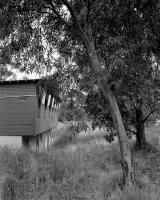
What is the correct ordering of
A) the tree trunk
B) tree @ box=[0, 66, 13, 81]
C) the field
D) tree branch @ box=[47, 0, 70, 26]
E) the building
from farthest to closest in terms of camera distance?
the building
the tree trunk
tree @ box=[0, 66, 13, 81]
tree branch @ box=[47, 0, 70, 26]
the field

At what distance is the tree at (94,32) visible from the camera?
20.5 feet

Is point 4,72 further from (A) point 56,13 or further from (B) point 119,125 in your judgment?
(B) point 119,125

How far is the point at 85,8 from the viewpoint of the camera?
708 centimetres

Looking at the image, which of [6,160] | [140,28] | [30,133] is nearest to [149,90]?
[140,28]

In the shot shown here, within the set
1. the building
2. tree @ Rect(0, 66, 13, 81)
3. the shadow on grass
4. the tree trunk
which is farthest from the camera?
the shadow on grass

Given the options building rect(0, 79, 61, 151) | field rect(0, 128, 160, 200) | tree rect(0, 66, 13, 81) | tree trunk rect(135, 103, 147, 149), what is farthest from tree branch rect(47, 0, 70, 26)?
tree trunk rect(135, 103, 147, 149)

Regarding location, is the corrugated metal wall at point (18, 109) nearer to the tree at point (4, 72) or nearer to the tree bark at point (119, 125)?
the tree at point (4, 72)

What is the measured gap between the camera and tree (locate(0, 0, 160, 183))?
6262mm

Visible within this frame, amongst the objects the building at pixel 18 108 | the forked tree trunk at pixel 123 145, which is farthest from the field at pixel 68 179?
the building at pixel 18 108

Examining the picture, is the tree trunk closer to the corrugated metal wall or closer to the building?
the building

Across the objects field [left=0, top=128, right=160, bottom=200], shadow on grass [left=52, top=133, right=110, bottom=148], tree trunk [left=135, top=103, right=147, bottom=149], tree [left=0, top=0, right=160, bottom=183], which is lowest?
field [left=0, top=128, right=160, bottom=200]

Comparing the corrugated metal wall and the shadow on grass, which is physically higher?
the corrugated metal wall

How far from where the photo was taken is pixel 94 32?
802 centimetres

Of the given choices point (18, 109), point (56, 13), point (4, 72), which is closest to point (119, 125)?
point (56, 13)
